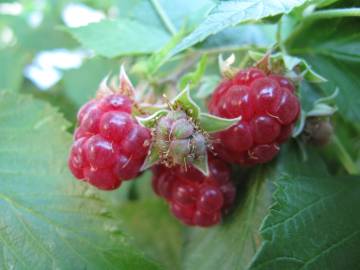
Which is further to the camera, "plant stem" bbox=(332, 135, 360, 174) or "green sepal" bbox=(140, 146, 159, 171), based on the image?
"plant stem" bbox=(332, 135, 360, 174)

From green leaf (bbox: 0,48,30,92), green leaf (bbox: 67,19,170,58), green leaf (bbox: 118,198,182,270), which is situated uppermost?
green leaf (bbox: 67,19,170,58)

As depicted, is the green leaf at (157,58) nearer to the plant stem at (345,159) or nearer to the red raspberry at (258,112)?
the red raspberry at (258,112)

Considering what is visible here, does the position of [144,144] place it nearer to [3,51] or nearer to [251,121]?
[251,121]

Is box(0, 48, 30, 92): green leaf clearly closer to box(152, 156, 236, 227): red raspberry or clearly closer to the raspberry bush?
the raspberry bush

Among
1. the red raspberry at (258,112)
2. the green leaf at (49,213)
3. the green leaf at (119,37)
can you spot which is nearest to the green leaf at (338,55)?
the red raspberry at (258,112)

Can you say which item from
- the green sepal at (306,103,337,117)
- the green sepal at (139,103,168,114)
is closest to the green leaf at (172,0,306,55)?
the green sepal at (139,103,168,114)

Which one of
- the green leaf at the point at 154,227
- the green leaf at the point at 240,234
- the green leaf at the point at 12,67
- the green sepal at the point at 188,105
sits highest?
the green sepal at the point at 188,105

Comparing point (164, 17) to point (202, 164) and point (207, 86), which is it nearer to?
point (207, 86)
